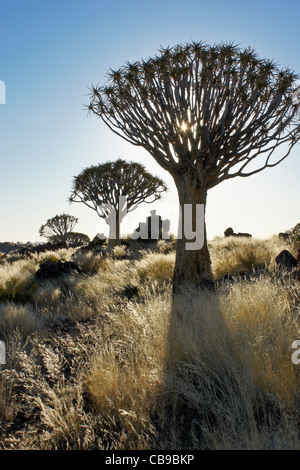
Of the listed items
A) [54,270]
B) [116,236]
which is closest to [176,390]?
[54,270]

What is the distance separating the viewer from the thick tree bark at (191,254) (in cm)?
753

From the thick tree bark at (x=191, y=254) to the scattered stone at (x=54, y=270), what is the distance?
4.50m

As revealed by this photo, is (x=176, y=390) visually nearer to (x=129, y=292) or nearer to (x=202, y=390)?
(x=202, y=390)

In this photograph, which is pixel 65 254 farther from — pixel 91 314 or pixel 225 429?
pixel 225 429

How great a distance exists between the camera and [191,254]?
7.58 metres

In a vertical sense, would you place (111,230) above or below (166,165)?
below

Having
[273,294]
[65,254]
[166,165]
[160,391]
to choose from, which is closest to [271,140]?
[166,165]

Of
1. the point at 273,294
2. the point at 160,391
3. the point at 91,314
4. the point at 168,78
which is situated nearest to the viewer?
the point at 160,391

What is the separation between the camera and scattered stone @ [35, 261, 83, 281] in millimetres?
10367

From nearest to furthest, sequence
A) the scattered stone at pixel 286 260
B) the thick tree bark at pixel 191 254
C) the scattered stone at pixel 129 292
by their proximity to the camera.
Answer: the scattered stone at pixel 286 260 → the scattered stone at pixel 129 292 → the thick tree bark at pixel 191 254

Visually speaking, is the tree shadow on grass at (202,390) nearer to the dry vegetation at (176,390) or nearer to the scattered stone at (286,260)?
the dry vegetation at (176,390)

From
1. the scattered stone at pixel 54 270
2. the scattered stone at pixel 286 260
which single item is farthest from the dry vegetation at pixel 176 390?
the scattered stone at pixel 54 270
